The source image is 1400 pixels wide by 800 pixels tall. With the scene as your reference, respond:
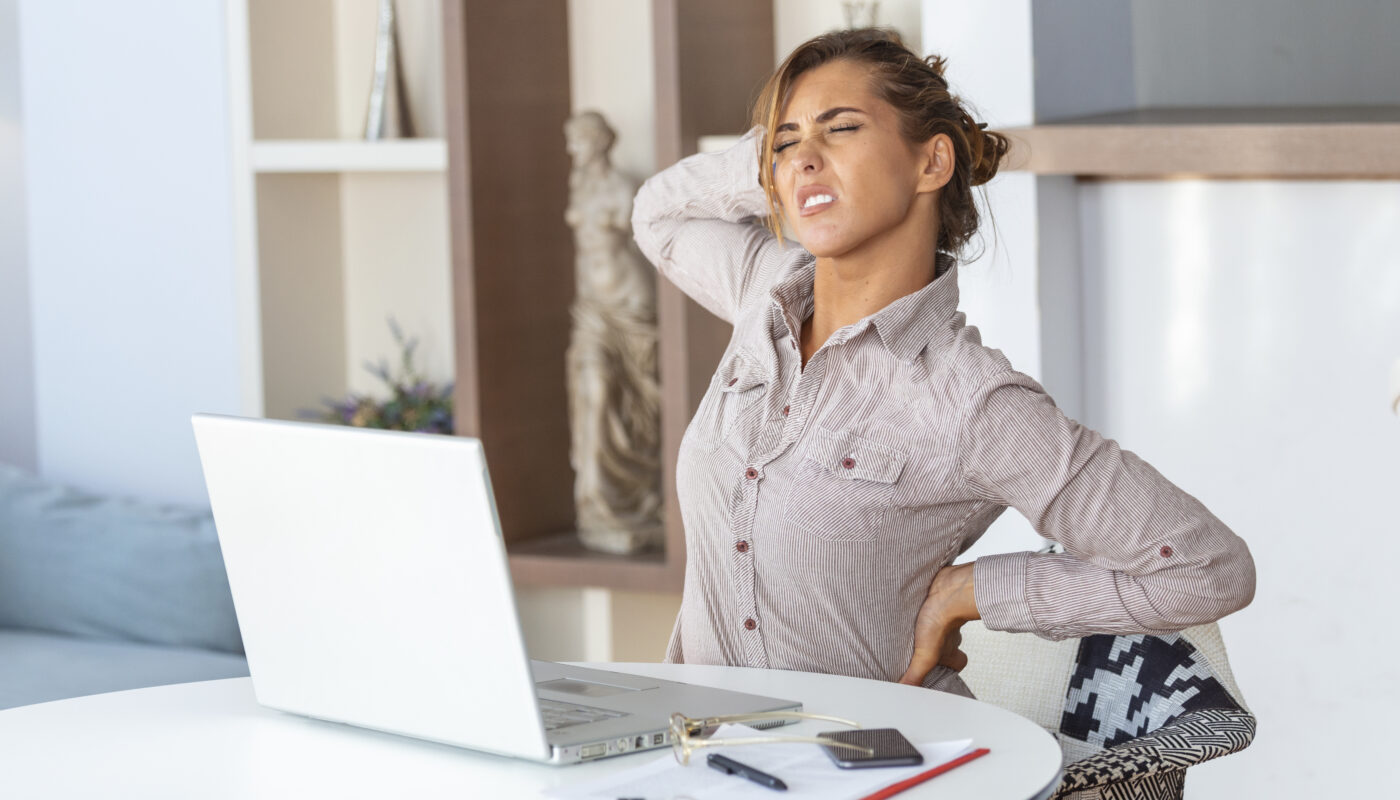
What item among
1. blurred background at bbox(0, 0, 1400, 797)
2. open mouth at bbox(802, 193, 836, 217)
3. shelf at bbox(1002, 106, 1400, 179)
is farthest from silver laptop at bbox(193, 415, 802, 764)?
shelf at bbox(1002, 106, 1400, 179)


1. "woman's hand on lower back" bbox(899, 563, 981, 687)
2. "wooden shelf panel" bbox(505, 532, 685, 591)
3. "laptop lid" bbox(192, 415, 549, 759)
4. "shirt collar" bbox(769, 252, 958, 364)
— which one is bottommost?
"wooden shelf panel" bbox(505, 532, 685, 591)

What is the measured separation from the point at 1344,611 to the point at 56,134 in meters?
2.85

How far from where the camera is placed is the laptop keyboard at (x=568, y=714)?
45.9 inches

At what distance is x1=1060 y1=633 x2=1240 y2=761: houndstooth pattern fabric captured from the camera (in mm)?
1582

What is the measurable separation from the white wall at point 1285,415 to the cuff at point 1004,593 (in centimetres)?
108

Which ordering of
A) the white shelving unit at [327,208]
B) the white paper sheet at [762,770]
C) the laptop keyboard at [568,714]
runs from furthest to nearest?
1. the white shelving unit at [327,208]
2. the laptop keyboard at [568,714]
3. the white paper sheet at [762,770]

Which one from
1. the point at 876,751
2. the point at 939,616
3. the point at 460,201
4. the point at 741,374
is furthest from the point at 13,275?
the point at 876,751

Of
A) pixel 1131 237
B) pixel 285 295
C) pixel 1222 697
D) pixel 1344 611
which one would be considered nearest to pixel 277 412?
pixel 285 295

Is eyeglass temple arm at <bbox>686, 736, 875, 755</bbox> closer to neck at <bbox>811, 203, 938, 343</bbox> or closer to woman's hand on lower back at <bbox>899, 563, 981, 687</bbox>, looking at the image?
woman's hand on lower back at <bbox>899, 563, 981, 687</bbox>

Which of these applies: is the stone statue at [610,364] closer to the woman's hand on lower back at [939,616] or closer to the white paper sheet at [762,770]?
the woman's hand on lower back at [939,616]

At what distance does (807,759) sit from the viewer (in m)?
1.09

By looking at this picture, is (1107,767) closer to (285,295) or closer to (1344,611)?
(1344,611)

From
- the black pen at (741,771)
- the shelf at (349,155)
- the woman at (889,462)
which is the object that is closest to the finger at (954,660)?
the woman at (889,462)

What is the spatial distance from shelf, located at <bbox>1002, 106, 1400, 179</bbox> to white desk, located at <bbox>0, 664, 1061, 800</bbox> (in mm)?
1261
